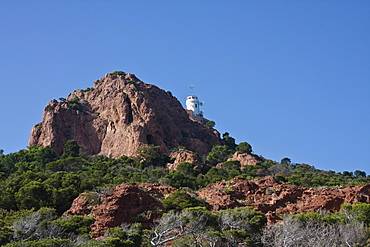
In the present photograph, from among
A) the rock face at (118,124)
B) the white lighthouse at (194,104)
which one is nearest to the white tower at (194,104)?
the white lighthouse at (194,104)

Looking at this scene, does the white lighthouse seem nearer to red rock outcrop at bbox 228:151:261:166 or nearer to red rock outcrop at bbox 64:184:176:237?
→ red rock outcrop at bbox 228:151:261:166

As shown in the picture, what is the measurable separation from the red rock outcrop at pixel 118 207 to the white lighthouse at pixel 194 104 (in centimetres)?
6704

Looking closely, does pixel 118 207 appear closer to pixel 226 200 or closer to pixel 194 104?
pixel 226 200

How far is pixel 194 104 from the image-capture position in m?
107

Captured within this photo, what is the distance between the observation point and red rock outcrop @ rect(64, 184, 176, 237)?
3539cm

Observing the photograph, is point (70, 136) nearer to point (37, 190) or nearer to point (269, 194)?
point (37, 190)

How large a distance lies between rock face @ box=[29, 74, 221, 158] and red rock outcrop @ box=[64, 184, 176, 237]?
1342 inches

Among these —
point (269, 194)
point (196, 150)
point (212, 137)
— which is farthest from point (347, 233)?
point (212, 137)

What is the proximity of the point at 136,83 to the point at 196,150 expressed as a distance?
44.4 feet

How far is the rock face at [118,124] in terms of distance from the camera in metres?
75.3

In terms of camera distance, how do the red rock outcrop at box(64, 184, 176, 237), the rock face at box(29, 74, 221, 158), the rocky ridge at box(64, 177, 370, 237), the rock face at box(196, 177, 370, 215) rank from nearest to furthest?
the red rock outcrop at box(64, 184, 176, 237), the rocky ridge at box(64, 177, 370, 237), the rock face at box(196, 177, 370, 215), the rock face at box(29, 74, 221, 158)

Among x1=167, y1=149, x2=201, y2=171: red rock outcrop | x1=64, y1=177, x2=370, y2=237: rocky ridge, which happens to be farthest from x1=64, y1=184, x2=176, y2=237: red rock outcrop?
x1=167, y1=149, x2=201, y2=171: red rock outcrop

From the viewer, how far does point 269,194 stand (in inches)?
1716

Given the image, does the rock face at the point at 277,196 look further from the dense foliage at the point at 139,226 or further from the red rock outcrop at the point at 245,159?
the red rock outcrop at the point at 245,159
